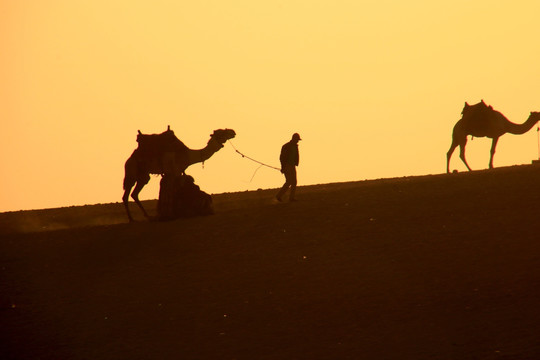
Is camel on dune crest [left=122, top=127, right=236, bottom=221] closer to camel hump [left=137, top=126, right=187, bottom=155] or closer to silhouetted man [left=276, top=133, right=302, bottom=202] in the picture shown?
camel hump [left=137, top=126, right=187, bottom=155]

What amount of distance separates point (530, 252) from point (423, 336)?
15.1 ft

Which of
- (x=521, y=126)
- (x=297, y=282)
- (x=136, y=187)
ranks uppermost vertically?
(x=521, y=126)

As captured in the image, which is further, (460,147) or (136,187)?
(460,147)

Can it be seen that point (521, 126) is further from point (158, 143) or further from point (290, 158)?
point (158, 143)

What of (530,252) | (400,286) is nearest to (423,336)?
(400,286)

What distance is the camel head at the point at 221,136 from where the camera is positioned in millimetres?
32156

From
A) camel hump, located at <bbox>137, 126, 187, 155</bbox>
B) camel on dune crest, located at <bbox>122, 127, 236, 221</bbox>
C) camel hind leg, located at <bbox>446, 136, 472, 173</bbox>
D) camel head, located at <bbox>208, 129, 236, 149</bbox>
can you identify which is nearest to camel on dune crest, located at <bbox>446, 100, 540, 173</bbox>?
camel hind leg, located at <bbox>446, 136, 472, 173</bbox>

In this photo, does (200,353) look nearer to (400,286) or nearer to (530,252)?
(400,286)

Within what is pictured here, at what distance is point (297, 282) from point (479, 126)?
56.3 feet

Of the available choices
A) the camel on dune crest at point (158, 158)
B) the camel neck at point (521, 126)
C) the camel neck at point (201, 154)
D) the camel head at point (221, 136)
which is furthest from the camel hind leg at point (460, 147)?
the camel on dune crest at point (158, 158)

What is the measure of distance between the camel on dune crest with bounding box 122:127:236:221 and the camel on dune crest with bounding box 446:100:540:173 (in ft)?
31.5

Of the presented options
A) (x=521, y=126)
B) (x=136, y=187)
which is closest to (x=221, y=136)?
(x=136, y=187)

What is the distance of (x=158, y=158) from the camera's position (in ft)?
98.9

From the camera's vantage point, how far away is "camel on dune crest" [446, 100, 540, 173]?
3825cm
